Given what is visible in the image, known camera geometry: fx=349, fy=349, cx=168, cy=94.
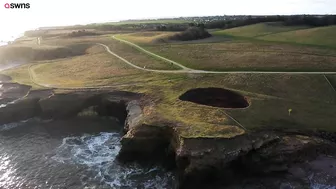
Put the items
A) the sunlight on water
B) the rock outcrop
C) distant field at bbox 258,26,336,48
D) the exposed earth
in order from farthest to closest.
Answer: distant field at bbox 258,26,336,48, the rock outcrop, the sunlight on water, the exposed earth

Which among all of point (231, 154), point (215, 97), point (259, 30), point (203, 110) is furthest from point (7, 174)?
point (259, 30)

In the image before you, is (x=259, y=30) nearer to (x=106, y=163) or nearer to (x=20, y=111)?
(x=20, y=111)

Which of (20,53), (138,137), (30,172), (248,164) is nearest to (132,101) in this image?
(138,137)

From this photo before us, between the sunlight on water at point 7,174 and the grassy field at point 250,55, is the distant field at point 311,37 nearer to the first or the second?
the grassy field at point 250,55

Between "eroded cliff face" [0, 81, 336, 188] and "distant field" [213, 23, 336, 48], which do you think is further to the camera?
"distant field" [213, 23, 336, 48]

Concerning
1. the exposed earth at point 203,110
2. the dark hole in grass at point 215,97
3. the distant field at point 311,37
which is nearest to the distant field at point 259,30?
the distant field at point 311,37

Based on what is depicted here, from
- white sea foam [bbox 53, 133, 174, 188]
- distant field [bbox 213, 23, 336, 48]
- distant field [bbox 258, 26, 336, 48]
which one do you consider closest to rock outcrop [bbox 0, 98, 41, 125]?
white sea foam [bbox 53, 133, 174, 188]

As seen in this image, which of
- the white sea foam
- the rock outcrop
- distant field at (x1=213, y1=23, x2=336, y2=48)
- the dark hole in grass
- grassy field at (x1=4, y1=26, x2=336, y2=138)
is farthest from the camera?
distant field at (x1=213, y1=23, x2=336, y2=48)

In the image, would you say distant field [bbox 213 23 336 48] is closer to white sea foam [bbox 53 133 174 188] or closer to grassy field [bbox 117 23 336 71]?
grassy field [bbox 117 23 336 71]
